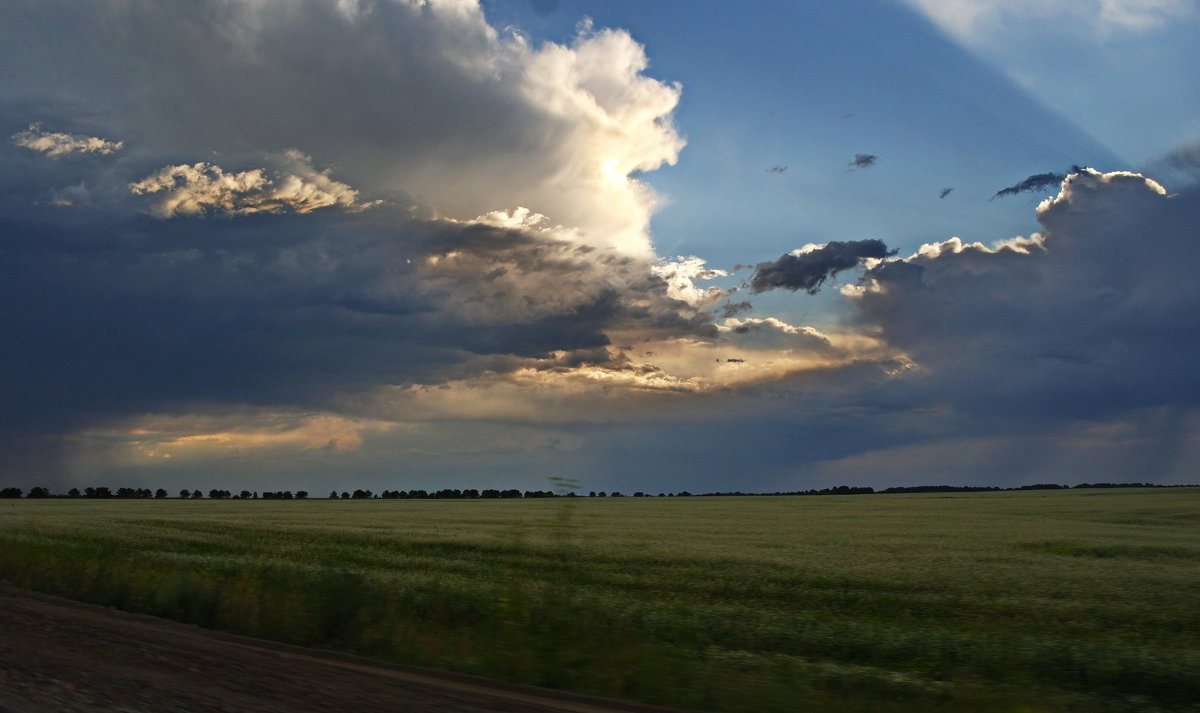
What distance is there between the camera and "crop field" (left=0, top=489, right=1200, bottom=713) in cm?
886

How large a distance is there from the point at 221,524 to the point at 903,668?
109ft

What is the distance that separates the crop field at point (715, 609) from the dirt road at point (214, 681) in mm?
958

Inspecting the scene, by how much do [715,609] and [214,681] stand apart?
9.42 meters

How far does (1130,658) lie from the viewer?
36.6 ft

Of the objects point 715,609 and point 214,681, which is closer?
point 214,681

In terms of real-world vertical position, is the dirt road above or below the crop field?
above

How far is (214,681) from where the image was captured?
728 centimetres

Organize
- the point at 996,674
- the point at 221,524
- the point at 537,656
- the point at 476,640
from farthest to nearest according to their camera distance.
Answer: the point at 221,524, the point at 996,674, the point at 476,640, the point at 537,656

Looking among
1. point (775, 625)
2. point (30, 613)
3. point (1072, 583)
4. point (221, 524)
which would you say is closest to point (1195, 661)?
point (775, 625)

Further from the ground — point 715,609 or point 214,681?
point 214,681

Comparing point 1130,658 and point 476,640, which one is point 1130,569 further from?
point 476,640

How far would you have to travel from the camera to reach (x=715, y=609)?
1451 centimetres

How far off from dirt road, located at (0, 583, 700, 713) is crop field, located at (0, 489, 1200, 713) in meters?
0.96

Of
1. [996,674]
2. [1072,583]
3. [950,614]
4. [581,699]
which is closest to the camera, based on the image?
[581,699]
